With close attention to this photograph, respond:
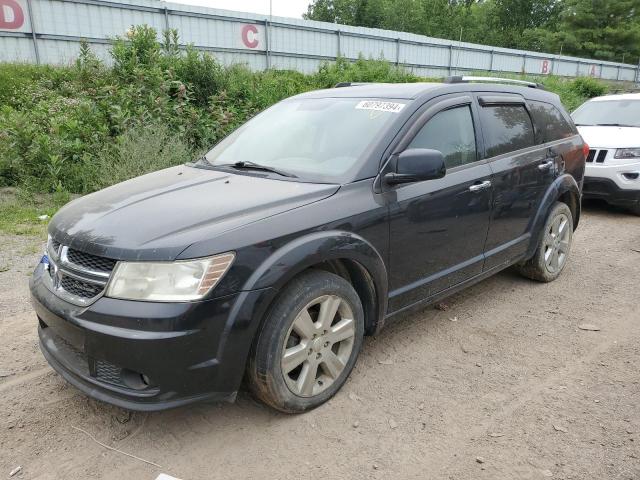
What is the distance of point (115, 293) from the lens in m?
2.45

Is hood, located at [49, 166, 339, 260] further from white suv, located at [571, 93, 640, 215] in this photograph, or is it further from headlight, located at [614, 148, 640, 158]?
headlight, located at [614, 148, 640, 158]

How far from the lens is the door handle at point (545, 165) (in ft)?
14.9

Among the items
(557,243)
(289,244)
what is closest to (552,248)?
(557,243)

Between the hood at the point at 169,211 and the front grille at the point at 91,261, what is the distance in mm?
39

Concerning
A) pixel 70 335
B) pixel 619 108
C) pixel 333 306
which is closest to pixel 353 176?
pixel 333 306

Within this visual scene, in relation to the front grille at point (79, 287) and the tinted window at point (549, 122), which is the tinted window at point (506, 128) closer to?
the tinted window at point (549, 122)

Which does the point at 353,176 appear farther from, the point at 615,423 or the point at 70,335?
the point at 615,423

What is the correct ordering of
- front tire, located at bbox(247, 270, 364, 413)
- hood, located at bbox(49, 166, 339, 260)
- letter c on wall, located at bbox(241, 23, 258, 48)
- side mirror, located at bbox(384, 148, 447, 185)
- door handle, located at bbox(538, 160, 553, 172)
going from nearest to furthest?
hood, located at bbox(49, 166, 339, 260), front tire, located at bbox(247, 270, 364, 413), side mirror, located at bbox(384, 148, 447, 185), door handle, located at bbox(538, 160, 553, 172), letter c on wall, located at bbox(241, 23, 258, 48)

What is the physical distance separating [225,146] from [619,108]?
7503mm

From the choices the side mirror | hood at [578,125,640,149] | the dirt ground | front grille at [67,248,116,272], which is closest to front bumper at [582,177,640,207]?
hood at [578,125,640,149]

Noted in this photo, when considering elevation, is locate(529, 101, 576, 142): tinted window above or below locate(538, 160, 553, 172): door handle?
above

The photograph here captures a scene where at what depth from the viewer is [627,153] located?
7512 mm

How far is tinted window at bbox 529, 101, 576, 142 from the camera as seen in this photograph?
185 inches

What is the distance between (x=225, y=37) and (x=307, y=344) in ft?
49.0
